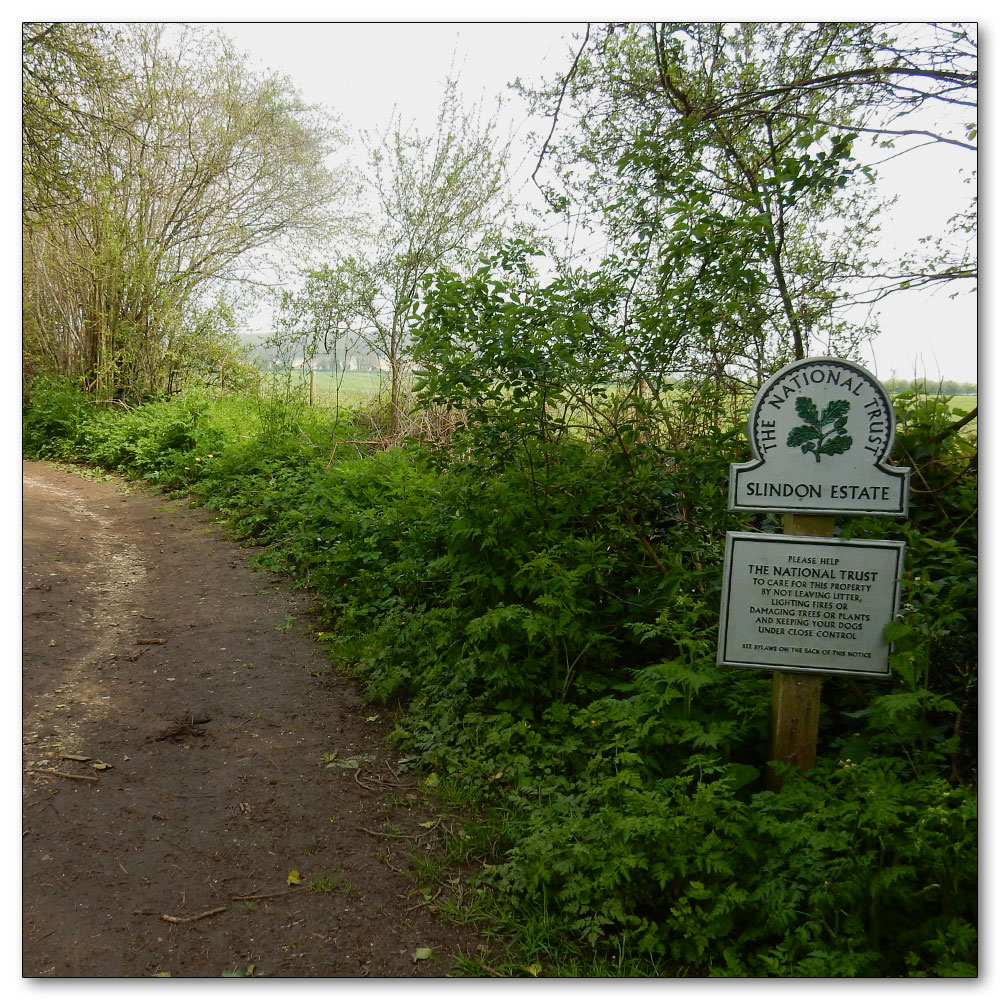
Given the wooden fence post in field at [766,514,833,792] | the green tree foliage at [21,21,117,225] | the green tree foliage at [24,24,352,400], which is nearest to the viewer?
the wooden fence post in field at [766,514,833,792]

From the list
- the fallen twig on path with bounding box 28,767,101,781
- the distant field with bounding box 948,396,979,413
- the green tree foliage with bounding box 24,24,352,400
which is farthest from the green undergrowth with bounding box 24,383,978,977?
the green tree foliage with bounding box 24,24,352,400

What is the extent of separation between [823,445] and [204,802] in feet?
11.4

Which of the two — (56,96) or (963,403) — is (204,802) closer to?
(963,403)

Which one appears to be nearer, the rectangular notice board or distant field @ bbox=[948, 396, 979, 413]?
the rectangular notice board

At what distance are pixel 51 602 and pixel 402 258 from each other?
6.75 meters

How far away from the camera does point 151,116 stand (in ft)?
37.4

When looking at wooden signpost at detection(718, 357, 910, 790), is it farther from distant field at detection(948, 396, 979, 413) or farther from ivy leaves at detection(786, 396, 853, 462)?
distant field at detection(948, 396, 979, 413)

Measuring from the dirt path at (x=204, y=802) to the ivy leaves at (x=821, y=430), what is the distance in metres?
2.48

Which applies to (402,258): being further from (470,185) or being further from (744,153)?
(744,153)

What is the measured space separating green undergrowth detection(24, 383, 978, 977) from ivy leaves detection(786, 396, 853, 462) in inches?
22.2

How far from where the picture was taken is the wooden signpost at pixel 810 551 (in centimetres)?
302

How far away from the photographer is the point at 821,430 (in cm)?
306

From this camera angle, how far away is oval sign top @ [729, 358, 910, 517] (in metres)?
3.02

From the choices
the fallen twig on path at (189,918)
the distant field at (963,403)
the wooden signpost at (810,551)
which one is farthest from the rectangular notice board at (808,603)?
the fallen twig on path at (189,918)
